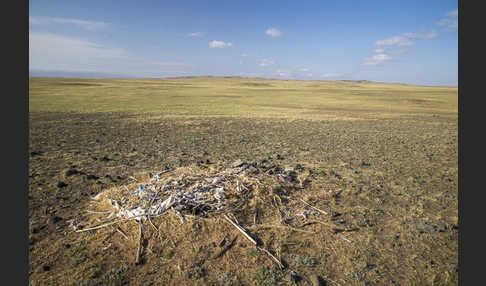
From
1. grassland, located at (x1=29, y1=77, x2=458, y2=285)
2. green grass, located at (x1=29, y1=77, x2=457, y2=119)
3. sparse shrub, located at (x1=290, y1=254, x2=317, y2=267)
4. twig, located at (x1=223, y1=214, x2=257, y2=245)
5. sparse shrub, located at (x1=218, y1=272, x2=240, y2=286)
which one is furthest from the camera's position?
green grass, located at (x1=29, y1=77, x2=457, y2=119)

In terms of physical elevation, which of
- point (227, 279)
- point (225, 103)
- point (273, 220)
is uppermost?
point (225, 103)

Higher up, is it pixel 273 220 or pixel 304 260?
pixel 273 220

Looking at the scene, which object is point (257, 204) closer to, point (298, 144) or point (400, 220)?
point (400, 220)

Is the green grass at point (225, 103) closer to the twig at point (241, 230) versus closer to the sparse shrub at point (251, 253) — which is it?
the twig at point (241, 230)

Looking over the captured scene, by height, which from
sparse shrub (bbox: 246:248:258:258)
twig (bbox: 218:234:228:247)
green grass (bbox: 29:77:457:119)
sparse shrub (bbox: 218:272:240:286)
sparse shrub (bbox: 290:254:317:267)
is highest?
green grass (bbox: 29:77:457:119)

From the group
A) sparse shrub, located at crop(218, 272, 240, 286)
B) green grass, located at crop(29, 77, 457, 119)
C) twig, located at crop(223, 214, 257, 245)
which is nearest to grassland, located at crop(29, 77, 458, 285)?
sparse shrub, located at crop(218, 272, 240, 286)

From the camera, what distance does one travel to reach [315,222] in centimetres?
555

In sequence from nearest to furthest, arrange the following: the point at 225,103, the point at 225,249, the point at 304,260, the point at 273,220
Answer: the point at 304,260 < the point at 225,249 < the point at 273,220 < the point at 225,103

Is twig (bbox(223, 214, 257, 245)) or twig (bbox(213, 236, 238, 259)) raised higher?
twig (bbox(223, 214, 257, 245))

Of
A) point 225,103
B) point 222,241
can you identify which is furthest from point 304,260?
point 225,103

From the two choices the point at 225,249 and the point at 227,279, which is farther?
the point at 225,249

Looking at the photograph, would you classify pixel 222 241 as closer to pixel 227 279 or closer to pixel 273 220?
pixel 227 279

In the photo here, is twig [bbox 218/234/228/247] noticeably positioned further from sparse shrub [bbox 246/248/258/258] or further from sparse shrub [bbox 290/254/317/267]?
sparse shrub [bbox 290/254/317/267]

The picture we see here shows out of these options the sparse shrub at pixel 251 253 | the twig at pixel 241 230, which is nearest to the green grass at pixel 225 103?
the twig at pixel 241 230
